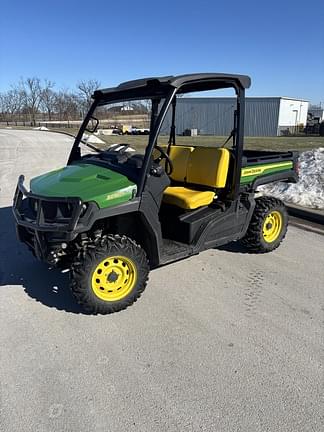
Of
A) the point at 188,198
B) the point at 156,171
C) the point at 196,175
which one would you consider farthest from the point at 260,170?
the point at 156,171

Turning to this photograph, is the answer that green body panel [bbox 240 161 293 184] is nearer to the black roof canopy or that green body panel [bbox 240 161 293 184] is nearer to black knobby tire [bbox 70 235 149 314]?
the black roof canopy

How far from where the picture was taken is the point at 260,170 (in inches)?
167

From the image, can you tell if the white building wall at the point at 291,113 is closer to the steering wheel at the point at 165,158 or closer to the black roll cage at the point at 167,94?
the black roll cage at the point at 167,94

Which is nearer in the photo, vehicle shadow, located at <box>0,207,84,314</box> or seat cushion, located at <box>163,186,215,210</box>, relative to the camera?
vehicle shadow, located at <box>0,207,84,314</box>

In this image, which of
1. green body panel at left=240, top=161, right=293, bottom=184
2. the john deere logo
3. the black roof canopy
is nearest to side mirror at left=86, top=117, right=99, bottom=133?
the black roof canopy

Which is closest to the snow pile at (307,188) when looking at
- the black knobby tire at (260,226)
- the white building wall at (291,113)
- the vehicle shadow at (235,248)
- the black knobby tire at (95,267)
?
the black knobby tire at (260,226)

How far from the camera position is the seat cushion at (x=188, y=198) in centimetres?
366

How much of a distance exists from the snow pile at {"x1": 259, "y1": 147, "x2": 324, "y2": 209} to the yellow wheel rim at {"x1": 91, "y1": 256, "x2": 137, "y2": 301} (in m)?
4.12

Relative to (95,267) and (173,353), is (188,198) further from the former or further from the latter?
(173,353)

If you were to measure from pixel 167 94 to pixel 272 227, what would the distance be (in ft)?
7.20

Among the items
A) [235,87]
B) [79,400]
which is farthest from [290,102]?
[79,400]

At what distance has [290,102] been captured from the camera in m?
41.1

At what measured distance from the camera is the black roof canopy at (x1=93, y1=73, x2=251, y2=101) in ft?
10.7

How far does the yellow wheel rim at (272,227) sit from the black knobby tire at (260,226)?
0.13 ft
